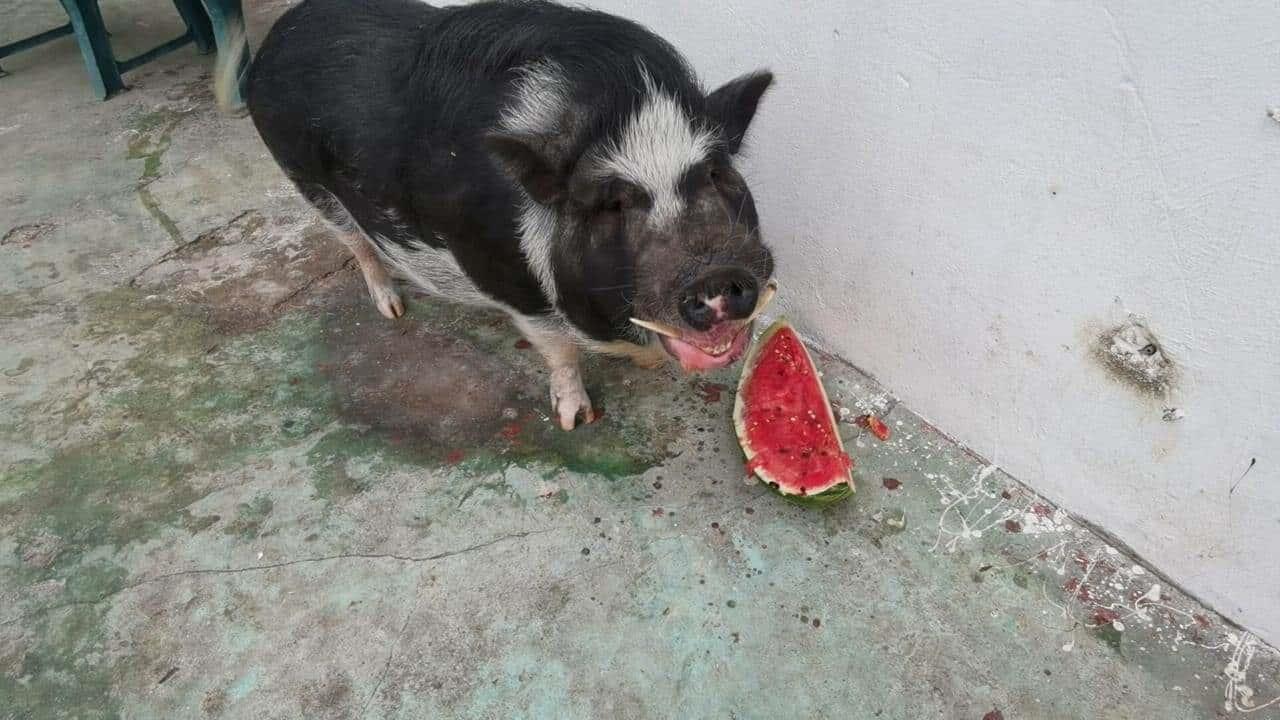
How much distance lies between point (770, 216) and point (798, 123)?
0.46 m

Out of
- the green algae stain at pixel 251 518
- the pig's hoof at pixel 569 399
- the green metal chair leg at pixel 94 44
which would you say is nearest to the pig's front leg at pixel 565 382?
the pig's hoof at pixel 569 399

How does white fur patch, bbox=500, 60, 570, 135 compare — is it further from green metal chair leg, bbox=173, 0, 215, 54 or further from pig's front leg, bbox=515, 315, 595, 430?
green metal chair leg, bbox=173, 0, 215, 54

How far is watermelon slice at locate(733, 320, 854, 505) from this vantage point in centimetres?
274

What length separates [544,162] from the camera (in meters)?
2.27

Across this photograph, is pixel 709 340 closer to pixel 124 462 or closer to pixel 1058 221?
pixel 1058 221

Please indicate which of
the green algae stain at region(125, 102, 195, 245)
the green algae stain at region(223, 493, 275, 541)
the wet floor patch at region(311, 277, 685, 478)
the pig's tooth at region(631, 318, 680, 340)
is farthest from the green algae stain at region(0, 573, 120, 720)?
the green algae stain at region(125, 102, 195, 245)

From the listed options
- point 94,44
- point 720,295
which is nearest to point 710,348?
point 720,295

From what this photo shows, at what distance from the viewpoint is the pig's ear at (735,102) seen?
2459 mm

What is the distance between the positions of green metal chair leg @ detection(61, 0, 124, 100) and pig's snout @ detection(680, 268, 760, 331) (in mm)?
5839

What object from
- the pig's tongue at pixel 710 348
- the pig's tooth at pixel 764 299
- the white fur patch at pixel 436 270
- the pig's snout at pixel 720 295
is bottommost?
the white fur patch at pixel 436 270

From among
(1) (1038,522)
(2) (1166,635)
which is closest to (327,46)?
(1) (1038,522)

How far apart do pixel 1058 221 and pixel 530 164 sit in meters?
1.60

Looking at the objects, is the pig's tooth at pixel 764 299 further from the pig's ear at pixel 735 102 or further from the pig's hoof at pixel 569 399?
the pig's hoof at pixel 569 399

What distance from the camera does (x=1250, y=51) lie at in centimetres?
178
